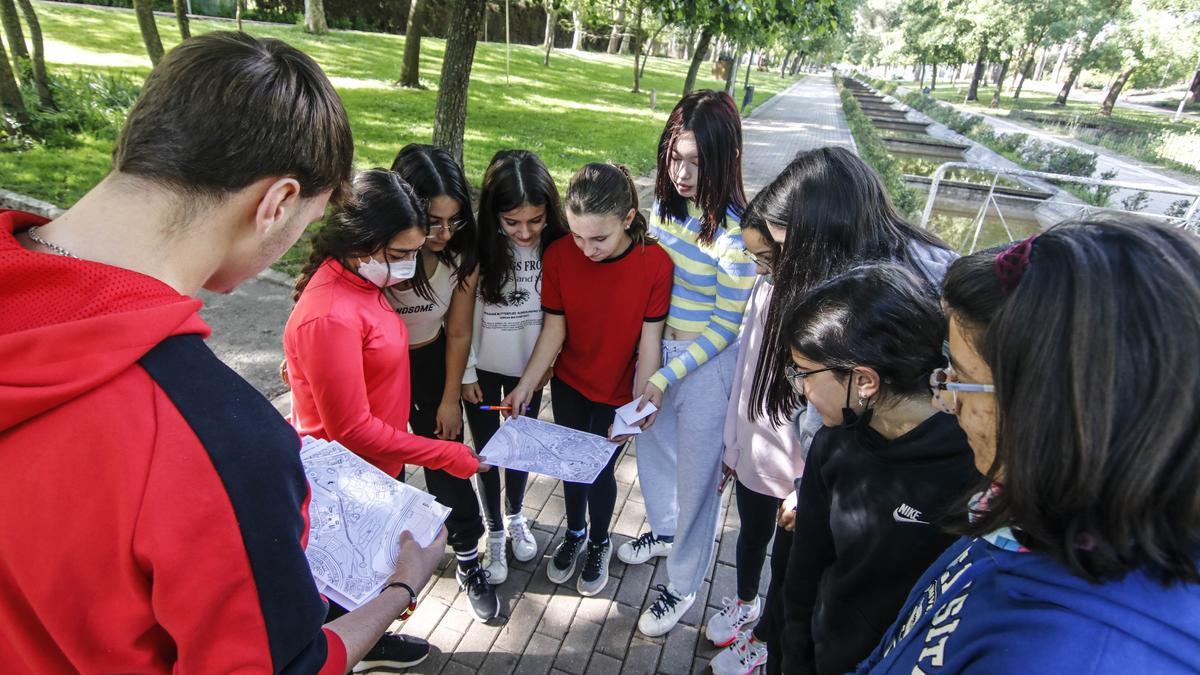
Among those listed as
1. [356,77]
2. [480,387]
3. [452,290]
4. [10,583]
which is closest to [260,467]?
[10,583]

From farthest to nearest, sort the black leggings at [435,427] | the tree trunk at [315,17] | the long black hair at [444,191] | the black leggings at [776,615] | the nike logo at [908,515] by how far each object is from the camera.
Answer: the tree trunk at [315,17]
the black leggings at [435,427]
the long black hair at [444,191]
the black leggings at [776,615]
the nike logo at [908,515]

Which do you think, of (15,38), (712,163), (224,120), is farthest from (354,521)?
(15,38)

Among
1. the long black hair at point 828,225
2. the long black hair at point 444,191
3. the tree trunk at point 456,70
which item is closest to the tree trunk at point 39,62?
the tree trunk at point 456,70

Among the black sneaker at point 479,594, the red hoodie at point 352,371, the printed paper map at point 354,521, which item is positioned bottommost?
the black sneaker at point 479,594

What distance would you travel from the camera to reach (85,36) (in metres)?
13.6

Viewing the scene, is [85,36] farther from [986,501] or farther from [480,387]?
[986,501]

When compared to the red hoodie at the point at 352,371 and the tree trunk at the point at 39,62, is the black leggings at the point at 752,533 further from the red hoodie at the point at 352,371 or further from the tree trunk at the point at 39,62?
the tree trunk at the point at 39,62

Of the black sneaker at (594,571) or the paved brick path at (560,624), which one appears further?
the black sneaker at (594,571)

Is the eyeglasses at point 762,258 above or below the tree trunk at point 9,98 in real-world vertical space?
above

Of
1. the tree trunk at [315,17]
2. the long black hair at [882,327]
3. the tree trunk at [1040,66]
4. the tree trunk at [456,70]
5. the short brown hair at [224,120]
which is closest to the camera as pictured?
the short brown hair at [224,120]

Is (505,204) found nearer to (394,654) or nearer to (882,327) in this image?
(882,327)

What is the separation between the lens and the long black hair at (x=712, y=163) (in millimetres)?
2395

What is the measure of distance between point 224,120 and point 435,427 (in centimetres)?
181

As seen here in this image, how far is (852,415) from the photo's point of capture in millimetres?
1543
